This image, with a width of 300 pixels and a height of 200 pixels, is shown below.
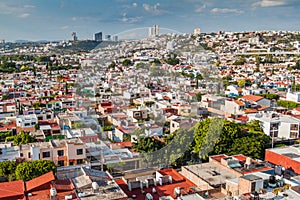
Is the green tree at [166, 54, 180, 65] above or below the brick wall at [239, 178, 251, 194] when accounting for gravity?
above

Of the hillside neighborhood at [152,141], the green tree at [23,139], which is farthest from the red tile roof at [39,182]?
the green tree at [23,139]

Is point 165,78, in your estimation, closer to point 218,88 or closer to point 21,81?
point 218,88

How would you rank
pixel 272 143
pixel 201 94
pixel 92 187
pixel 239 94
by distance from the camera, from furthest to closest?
pixel 239 94 → pixel 272 143 → pixel 92 187 → pixel 201 94

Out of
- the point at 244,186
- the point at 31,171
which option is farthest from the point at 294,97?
the point at 31,171

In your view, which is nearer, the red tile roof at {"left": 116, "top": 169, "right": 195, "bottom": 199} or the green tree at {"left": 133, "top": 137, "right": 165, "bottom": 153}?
the red tile roof at {"left": 116, "top": 169, "right": 195, "bottom": 199}

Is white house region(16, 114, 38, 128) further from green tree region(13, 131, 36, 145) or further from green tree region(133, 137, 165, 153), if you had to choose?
green tree region(133, 137, 165, 153)

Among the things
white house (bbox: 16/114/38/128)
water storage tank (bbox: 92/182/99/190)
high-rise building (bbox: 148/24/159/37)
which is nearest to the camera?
high-rise building (bbox: 148/24/159/37)

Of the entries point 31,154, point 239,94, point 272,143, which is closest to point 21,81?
point 239,94

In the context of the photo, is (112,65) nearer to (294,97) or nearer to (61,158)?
(61,158)

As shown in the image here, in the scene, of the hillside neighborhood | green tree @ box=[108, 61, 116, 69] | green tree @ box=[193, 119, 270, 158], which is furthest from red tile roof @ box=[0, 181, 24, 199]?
green tree @ box=[193, 119, 270, 158]
